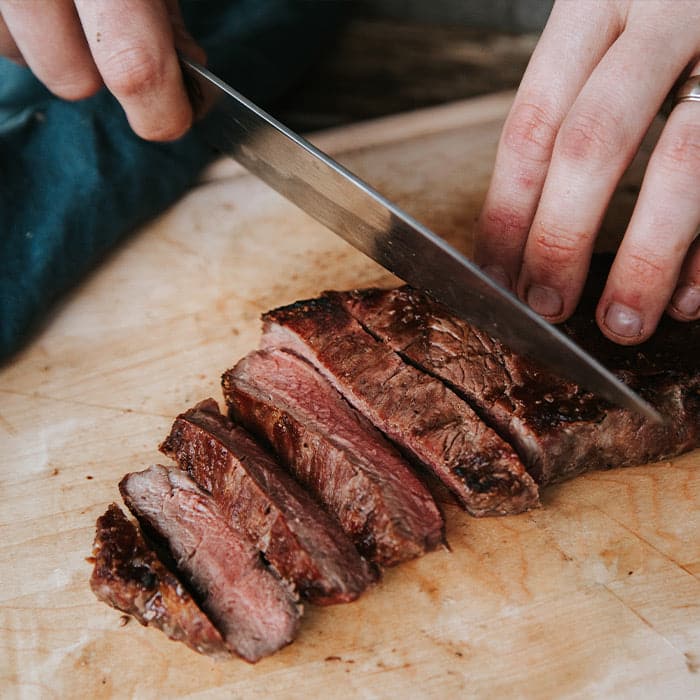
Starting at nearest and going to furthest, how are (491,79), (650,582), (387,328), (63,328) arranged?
(650,582) → (387,328) → (63,328) → (491,79)

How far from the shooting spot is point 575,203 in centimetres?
283

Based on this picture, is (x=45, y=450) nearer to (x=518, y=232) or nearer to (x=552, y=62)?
(x=518, y=232)

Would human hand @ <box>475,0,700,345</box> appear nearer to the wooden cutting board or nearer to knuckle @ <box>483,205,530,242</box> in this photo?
knuckle @ <box>483,205,530,242</box>

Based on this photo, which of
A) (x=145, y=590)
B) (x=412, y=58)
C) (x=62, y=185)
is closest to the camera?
(x=145, y=590)

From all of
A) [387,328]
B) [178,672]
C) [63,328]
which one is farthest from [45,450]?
[387,328]

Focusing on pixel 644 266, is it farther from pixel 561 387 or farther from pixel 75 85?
pixel 75 85

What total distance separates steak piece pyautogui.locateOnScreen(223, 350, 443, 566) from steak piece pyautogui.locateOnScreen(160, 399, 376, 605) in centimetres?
7

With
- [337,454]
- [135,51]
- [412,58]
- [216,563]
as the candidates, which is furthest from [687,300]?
[412,58]

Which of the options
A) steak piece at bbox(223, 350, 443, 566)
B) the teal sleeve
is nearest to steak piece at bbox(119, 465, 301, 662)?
steak piece at bbox(223, 350, 443, 566)

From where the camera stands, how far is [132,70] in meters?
3.05

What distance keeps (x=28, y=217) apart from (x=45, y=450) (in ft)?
4.08

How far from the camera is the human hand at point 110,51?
2.98 m

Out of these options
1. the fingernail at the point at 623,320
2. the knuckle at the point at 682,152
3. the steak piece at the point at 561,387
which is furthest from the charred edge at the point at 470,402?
the knuckle at the point at 682,152

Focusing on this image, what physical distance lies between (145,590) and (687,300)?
7.48ft
